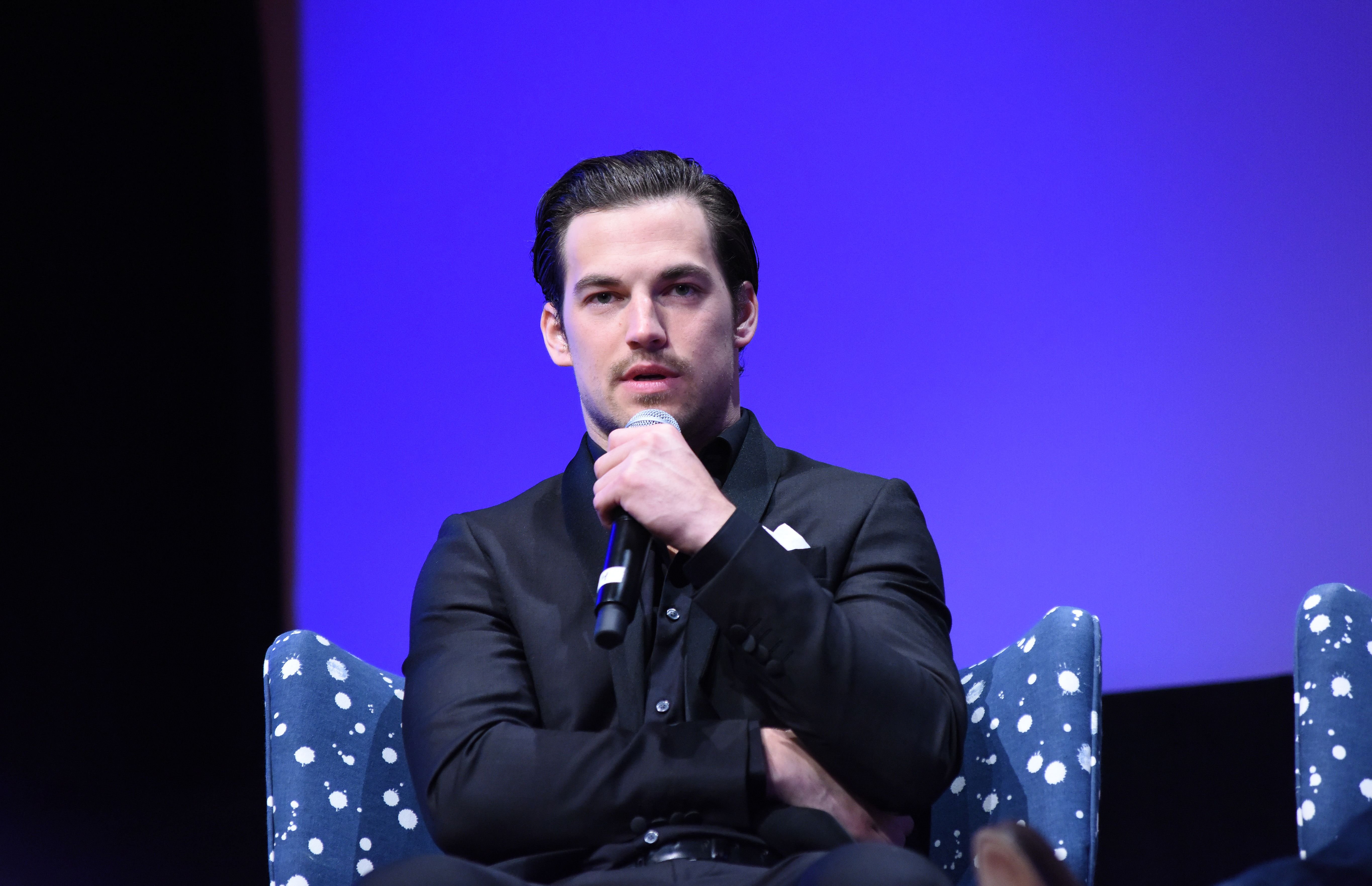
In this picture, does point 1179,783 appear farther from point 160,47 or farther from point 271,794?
point 160,47

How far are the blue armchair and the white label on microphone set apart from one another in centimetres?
66

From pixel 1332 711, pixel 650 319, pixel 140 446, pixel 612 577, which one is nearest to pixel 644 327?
pixel 650 319

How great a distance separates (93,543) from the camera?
2580 mm

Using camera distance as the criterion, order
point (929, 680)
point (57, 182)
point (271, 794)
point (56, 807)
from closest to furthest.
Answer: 1. point (929, 680)
2. point (271, 794)
3. point (56, 807)
4. point (57, 182)

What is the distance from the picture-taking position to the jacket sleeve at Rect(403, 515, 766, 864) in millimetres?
1326

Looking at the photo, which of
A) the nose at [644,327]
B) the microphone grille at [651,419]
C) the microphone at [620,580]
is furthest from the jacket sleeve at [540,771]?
the nose at [644,327]

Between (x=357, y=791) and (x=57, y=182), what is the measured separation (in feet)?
5.54

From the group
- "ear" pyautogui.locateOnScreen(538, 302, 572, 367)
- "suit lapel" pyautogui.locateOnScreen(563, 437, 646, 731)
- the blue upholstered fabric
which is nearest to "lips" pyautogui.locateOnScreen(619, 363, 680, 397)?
"suit lapel" pyautogui.locateOnScreen(563, 437, 646, 731)

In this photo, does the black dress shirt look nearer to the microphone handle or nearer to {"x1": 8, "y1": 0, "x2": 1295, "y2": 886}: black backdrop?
the microphone handle

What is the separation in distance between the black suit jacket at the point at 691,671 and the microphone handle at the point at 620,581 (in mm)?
73

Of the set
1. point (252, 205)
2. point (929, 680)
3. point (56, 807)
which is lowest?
point (56, 807)

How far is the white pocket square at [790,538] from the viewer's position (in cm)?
158

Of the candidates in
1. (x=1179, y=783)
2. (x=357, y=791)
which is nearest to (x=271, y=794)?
(x=357, y=791)

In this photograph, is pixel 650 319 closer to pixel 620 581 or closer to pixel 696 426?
pixel 696 426
